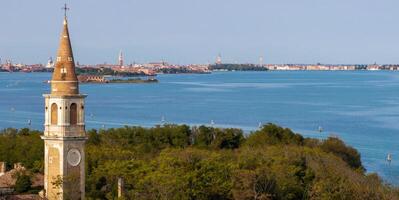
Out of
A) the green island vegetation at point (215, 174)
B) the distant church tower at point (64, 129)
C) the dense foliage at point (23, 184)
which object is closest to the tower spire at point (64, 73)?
the distant church tower at point (64, 129)

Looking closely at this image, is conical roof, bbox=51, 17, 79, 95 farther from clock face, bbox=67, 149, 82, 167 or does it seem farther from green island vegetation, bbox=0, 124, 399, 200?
green island vegetation, bbox=0, 124, 399, 200

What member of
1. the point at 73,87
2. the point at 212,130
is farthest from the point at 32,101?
the point at 73,87

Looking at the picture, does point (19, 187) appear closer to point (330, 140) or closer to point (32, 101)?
point (330, 140)

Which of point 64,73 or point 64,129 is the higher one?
point 64,73

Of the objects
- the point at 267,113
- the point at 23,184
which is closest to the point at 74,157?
the point at 23,184

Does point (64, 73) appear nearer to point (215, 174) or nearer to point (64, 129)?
point (64, 129)

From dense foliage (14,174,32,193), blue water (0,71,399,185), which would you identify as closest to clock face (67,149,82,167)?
dense foliage (14,174,32,193)
